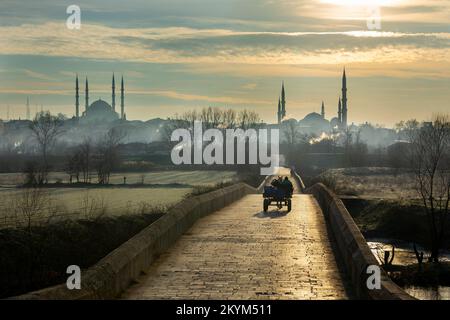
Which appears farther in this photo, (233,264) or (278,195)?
(278,195)

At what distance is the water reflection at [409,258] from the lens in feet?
98.8

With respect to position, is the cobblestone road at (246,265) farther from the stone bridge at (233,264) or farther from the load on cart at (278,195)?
the load on cart at (278,195)

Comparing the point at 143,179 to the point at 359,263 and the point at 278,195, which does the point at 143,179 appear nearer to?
the point at 278,195

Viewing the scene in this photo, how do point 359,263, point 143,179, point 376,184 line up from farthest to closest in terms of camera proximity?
1. point 376,184
2. point 143,179
3. point 359,263

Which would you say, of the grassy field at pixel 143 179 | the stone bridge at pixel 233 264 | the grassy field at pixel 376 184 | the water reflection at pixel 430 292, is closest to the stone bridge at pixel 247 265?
the stone bridge at pixel 233 264

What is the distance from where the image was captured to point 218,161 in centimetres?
13488

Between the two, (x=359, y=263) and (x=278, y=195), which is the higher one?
(x=359, y=263)

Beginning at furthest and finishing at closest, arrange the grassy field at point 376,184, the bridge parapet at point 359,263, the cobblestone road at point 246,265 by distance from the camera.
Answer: the grassy field at point 376,184, the cobblestone road at point 246,265, the bridge parapet at point 359,263

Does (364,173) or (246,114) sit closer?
(364,173)

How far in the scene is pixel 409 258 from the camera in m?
41.6

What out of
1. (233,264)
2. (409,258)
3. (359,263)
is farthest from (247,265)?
(409,258)
